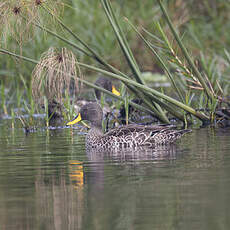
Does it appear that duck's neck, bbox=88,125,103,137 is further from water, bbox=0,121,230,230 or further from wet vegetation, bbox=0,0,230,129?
wet vegetation, bbox=0,0,230,129

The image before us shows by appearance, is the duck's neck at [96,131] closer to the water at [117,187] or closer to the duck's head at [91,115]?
the duck's head at [91,115]

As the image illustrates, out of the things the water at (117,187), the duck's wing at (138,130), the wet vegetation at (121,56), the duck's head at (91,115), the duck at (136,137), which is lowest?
the water at (117,187)

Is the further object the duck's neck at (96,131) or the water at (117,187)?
the duck's neck at (96,131)

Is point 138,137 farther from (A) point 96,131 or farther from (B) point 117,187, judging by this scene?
(B) point 117,187

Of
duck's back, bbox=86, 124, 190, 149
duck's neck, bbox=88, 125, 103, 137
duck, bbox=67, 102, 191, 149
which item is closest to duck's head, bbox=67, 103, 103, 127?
duck's neck, bbox=88, 125, 103, 137

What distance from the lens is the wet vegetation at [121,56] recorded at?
8711mm

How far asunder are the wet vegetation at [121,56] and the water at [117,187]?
32.9 inches

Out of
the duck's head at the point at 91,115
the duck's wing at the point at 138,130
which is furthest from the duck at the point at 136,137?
the duck's head at the point at 91,115

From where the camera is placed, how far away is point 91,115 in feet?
35.4

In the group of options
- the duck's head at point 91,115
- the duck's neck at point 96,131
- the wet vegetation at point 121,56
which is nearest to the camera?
the wet vegetation at point 121,56

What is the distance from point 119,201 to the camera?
6.00m

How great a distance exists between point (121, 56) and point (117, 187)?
20.8 feet

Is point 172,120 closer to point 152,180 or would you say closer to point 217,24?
point 152,180

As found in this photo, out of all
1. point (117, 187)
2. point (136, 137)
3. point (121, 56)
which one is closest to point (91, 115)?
point (136, 137)
